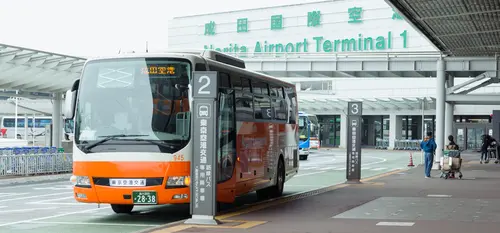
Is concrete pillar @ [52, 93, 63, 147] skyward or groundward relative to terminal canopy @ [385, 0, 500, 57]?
groundward

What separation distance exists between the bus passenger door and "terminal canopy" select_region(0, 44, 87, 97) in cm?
1602

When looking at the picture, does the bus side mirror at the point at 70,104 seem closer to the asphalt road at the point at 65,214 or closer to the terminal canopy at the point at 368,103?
the asphalt road at the point at 65,214

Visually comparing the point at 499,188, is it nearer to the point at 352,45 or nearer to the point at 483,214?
the point at 483,214

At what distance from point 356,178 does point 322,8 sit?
188ft

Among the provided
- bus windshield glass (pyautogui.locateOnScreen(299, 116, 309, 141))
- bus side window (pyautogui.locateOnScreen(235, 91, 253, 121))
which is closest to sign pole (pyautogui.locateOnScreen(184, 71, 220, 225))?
bus side window (pyautogui.locateOnScreen(235, 91, 253, 121))

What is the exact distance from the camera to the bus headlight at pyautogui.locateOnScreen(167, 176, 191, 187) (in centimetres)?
1366

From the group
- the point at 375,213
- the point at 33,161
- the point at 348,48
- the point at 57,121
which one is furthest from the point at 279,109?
the point at 348,48

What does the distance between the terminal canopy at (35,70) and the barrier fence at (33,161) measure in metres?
3.38

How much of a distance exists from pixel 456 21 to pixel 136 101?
54.5 ft

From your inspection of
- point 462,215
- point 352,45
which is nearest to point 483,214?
point 462,215

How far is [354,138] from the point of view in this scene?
81.1 ft

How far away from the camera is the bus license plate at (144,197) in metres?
13.6

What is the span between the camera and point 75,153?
14141 millimetres

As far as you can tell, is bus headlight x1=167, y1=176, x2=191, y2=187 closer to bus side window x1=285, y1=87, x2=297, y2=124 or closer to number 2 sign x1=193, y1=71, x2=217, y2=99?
number 2 sign x1=193, y1=71, x2=217, y2=99
